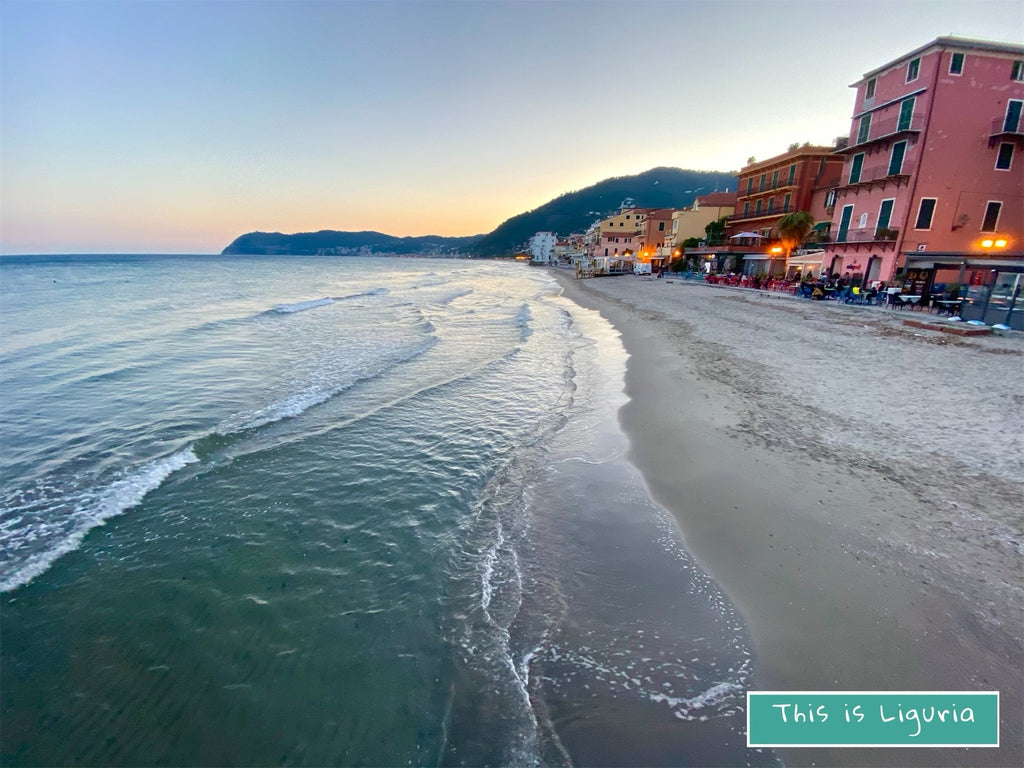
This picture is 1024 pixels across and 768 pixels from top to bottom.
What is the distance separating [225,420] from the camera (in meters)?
9.16

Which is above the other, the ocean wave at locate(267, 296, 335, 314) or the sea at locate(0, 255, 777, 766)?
the ocean wave at locate(267, 296, 335, 314)

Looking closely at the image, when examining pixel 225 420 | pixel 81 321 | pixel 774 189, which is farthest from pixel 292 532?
pixel 774 189

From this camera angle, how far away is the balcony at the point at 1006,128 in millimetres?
24812

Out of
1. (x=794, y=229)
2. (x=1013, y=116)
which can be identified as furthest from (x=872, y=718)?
(x=794, y=229)

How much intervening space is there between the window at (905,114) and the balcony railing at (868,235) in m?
5.73

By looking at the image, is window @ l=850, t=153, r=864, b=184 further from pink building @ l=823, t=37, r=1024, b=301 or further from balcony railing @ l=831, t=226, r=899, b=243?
balcony railing @ l=831, t=226, r=899, b=243

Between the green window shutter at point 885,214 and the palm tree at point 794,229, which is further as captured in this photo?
the palm tree at point 794,229

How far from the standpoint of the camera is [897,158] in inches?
1054

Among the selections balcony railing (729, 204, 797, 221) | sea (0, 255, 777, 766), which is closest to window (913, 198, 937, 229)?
balcony railing (729, 204, 797, 221)

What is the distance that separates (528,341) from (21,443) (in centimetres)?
1520

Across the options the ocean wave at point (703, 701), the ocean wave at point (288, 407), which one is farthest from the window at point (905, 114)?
the ocean wave at point (703, 701)

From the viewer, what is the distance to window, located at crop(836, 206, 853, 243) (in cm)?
3050

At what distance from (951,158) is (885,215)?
3836mm

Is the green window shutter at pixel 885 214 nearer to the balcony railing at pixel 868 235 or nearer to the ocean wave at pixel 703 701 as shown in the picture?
the balcony railing at pixel 868 235
